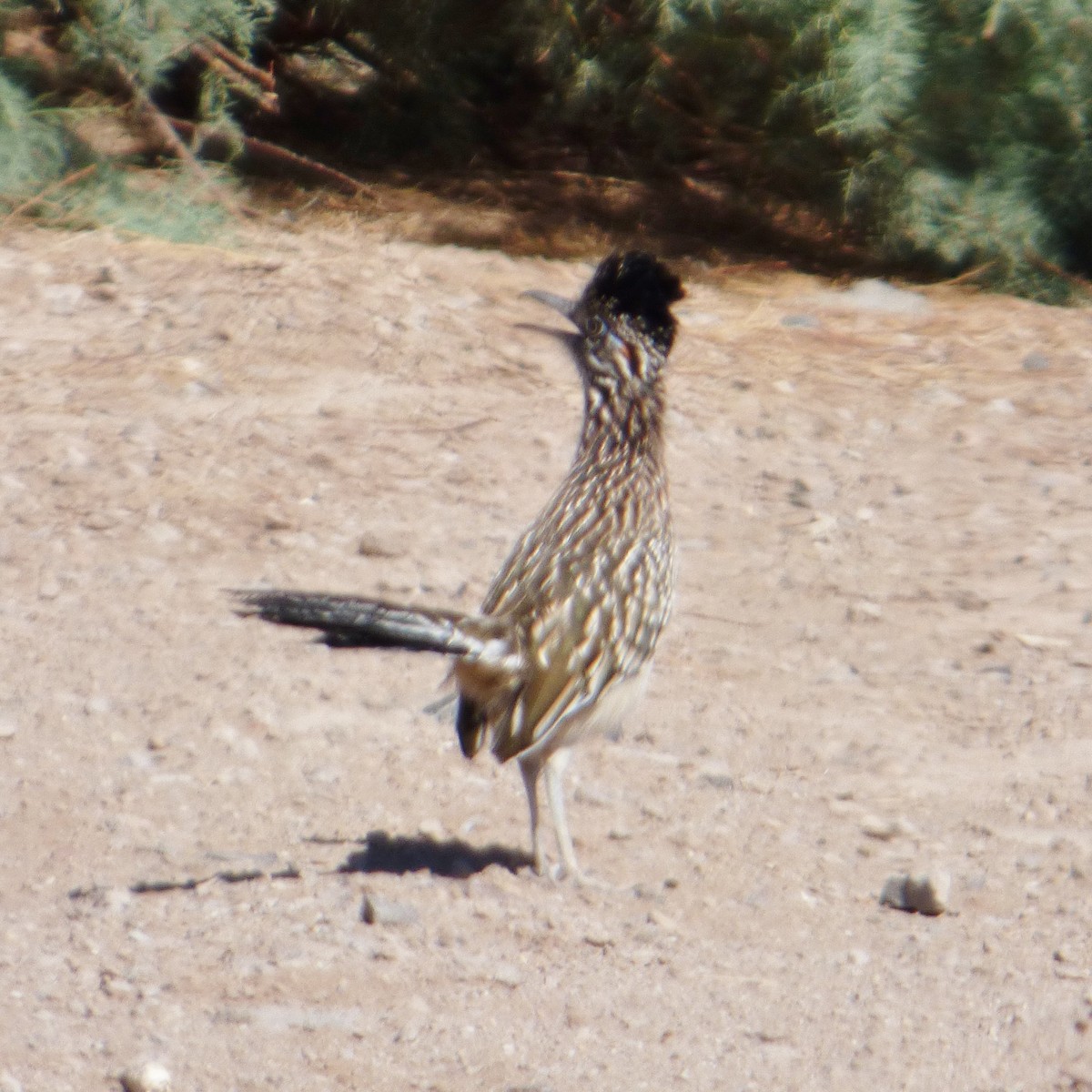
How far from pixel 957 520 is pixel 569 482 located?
285cm

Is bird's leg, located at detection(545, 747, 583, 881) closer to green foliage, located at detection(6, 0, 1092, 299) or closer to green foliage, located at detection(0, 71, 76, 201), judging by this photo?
green foliage, located at detection(6, 0, 1092, 299)

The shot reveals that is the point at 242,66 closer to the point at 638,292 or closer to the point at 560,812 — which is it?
the point at 638,292

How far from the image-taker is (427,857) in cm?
494

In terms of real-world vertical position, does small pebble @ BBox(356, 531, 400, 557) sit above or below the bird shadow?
below

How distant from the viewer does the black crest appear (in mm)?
5293

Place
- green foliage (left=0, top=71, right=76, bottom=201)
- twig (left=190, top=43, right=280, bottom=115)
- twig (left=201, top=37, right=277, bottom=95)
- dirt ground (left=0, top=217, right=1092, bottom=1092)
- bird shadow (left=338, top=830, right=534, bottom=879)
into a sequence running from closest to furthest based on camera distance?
dirt ground (left=0, top=217, right=1092, bottom=1092) → bird shadow (left=338, top=830, right=534, bottom=879) → green foliage (left=0, top=71, right=76, bottom=201) → twig (left=201, top=37, right=277, bottom=95) → twig (left=190, top=43, right=280, bottom=115)

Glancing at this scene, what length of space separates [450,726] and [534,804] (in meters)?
0.84

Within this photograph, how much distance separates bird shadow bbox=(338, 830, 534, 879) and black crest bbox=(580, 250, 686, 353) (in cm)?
155

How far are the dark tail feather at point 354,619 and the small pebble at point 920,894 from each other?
1.38 meters

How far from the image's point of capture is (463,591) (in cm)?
670

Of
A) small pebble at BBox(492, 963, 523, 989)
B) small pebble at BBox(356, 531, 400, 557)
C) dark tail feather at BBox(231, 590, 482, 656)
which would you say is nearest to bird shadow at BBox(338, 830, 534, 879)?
small pebble at BBox(492, 963, 523, 989)

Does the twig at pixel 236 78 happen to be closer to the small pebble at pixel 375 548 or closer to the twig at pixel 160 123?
the twig at pixel 160 123

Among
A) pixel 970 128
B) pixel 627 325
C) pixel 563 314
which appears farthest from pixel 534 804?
pixel 970 128

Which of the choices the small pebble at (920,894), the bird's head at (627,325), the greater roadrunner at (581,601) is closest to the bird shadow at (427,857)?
the greater roadrunner at (581,601)
